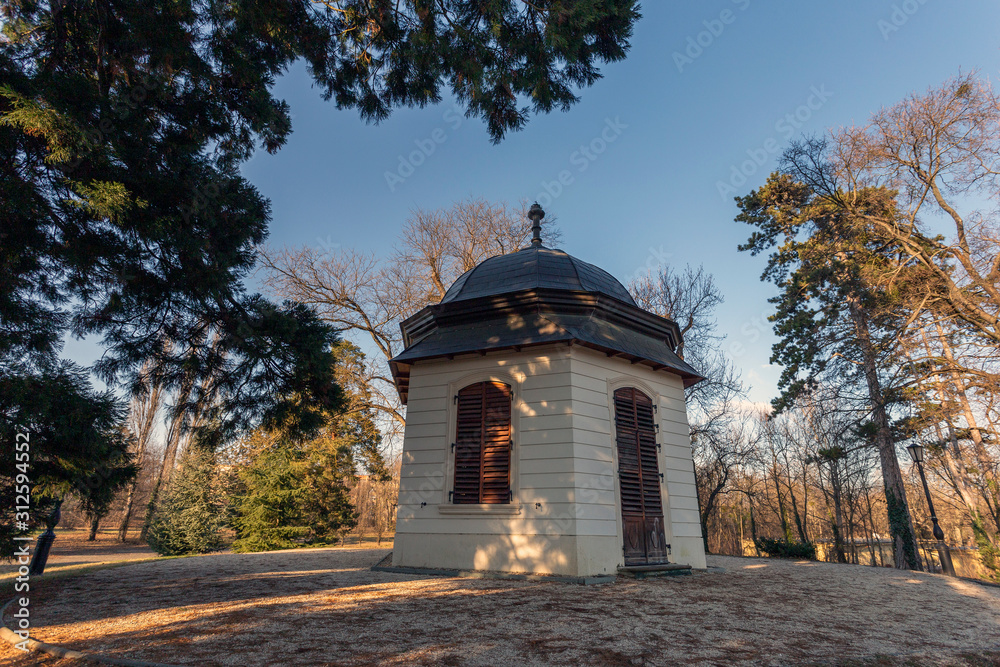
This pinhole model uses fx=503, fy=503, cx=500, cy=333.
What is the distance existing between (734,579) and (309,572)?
23.7 ft

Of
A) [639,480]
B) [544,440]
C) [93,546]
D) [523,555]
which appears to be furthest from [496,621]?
[93,546]

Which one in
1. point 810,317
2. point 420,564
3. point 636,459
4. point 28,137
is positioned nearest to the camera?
point 28,137

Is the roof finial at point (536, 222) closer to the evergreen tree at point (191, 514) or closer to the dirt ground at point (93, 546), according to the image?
the evergreen tree at point (191, 514)

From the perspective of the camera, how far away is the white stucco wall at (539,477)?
8.05 m

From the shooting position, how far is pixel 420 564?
8711 mm

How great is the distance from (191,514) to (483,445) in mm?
13636

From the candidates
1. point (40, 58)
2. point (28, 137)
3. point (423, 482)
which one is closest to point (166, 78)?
point (40, 58)

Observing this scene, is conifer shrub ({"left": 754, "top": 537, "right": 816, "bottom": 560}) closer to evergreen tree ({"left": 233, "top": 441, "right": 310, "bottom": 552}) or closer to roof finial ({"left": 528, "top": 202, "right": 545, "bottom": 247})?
roof finial ({"left": 528, "top": 202, "right": 545, "bottom": 247})

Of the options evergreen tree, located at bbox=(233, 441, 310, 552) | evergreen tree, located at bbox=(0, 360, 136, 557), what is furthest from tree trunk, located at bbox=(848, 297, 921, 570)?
evergreen tree, located at bbox=(233, 441, 310, 552)

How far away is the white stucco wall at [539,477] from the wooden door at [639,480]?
281 millimetres

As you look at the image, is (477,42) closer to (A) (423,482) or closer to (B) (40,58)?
A: (B) (40,58)

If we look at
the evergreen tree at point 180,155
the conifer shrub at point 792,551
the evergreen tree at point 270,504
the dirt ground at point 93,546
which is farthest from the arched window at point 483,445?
the dirt ground at point 93,546

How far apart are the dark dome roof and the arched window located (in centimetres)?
211

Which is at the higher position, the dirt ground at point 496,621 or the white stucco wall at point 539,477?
the white stucco wall at point 539,477
